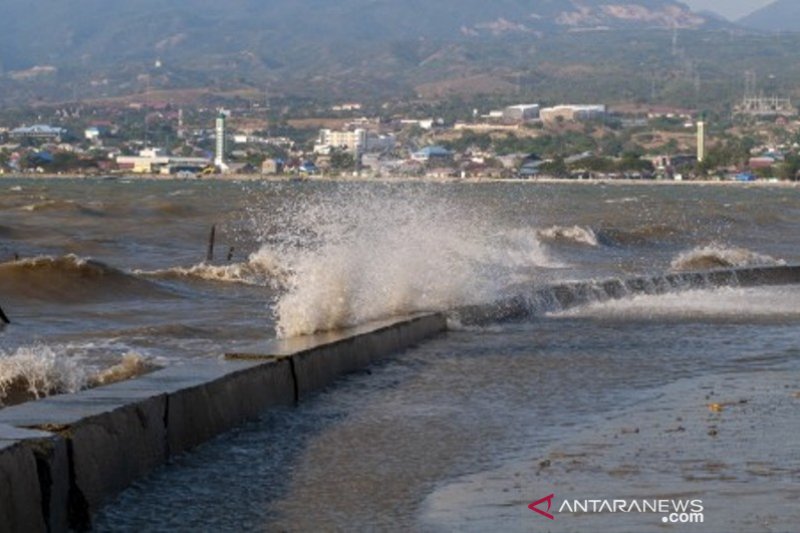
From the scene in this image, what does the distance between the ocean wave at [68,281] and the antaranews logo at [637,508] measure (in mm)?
→ 13735

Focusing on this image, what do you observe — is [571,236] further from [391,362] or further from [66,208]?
[391,362]

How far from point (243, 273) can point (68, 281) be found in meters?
3.56

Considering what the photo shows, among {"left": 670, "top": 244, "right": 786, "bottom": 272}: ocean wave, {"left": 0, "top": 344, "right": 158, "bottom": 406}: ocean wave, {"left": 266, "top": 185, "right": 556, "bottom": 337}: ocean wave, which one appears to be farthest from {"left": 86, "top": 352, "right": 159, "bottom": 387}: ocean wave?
{"left": 670, "top": 244, "right": 786, "bottom": 272}: ocean wave

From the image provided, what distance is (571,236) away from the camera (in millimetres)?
42594

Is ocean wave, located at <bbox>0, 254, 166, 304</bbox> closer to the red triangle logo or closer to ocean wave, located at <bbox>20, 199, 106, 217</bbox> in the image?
the red triangle logo

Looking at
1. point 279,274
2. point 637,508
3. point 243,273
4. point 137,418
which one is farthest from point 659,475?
point 243,273

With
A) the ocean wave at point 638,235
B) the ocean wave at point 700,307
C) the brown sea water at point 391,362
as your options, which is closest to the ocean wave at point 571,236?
the ocean wave at point 638,235

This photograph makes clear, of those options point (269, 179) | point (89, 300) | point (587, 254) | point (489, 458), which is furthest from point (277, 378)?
point (269, 179)

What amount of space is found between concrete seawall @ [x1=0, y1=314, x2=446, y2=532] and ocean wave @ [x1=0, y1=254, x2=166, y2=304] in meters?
10.2

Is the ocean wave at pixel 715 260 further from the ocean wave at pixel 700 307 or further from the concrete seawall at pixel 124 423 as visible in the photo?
the concrete seawall at pixel 124 423

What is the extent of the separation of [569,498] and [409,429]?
197 centimetres

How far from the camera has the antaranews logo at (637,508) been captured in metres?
6.98

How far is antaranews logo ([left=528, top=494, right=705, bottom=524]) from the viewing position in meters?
6.98

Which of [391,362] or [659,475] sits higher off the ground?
[659,475]
